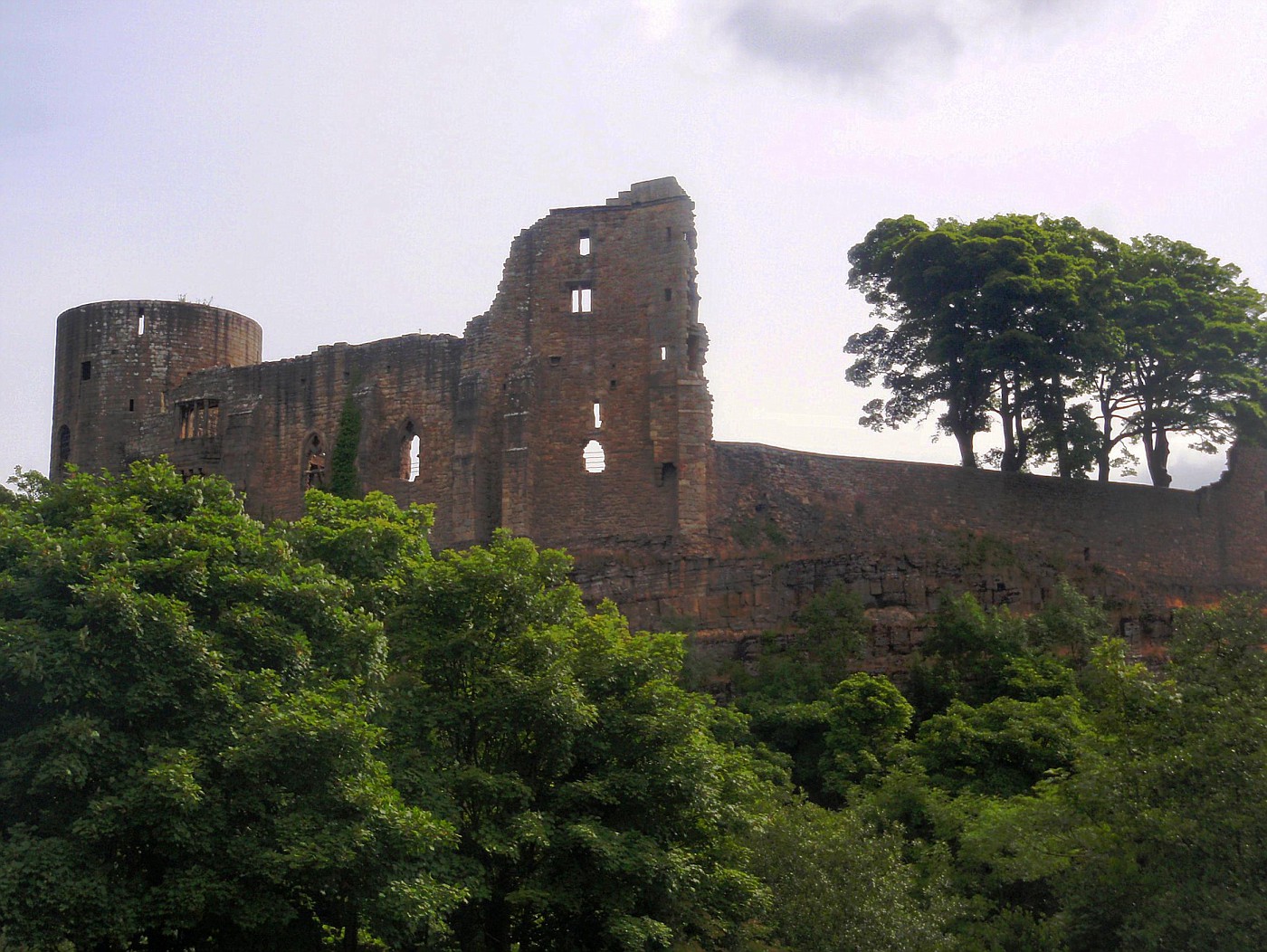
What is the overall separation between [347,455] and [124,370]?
909 cm

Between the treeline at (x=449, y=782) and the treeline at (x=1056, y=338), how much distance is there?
652 inches

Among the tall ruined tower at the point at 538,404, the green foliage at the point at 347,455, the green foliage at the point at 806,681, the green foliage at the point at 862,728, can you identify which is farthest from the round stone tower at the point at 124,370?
the green foliage at the point at 862,728

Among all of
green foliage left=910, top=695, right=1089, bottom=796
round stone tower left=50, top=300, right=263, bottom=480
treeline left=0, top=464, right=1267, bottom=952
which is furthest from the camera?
round stone tower left=50, top=300, right=263, bottom=480

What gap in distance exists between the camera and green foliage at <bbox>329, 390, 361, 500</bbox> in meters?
44.0

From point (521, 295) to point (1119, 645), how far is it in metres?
20.8

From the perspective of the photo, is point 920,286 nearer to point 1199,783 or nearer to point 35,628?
point 1199,783

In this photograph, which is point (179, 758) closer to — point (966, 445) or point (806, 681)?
point (806, 681)

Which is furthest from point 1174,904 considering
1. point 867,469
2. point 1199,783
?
point 867,469

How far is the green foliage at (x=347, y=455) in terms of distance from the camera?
44.0 meters

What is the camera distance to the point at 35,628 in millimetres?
20172

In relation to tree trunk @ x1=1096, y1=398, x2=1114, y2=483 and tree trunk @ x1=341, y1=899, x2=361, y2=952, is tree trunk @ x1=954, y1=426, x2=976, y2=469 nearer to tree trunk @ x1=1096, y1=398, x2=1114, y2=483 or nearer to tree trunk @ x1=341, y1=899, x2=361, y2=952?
tree trunk @ x1=1096, y1=398, x2=1114, y2=483

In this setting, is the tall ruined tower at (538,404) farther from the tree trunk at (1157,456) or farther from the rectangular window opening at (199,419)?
the tree trunk at (1157,456)

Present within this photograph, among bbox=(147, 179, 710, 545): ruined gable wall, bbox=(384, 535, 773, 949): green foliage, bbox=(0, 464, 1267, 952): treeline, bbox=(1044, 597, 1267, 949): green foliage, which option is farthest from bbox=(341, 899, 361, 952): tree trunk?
bbox=(147, 179, 710, 545): ruined gable wall

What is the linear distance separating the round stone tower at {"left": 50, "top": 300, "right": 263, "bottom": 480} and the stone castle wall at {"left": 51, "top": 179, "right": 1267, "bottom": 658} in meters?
3.27
